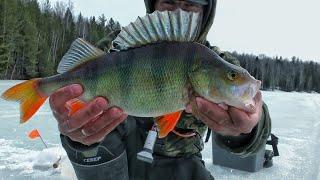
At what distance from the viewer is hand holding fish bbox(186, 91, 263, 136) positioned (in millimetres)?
1867

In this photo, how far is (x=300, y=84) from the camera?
85.2 metres

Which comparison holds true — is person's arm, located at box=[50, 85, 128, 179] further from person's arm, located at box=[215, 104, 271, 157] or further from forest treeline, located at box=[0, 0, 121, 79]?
forest treeline, located at box=[0, 0, 121, 79]

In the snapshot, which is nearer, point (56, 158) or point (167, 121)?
point (167, 121)

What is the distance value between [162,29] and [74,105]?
0.52m

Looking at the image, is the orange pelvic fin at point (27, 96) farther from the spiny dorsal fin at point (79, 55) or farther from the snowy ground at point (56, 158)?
the snowy ground at point (56, 158)

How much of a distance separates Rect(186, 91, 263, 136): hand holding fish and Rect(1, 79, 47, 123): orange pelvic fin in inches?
26.9

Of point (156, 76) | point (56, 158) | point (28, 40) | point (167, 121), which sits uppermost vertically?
point (156, 76)

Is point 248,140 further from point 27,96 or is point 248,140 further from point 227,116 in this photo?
point 27,96

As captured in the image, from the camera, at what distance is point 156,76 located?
1.81m

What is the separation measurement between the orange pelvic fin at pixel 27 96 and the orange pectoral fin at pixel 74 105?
117mm

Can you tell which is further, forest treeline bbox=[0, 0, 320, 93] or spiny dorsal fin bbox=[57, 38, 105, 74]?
forest treeline bbox=[0, 0, 320, 93]

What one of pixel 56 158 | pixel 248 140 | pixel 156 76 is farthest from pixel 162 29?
pixel 56 158

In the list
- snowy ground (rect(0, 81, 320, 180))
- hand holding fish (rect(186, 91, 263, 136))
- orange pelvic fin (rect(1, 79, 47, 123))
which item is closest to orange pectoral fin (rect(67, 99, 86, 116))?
orange pelvic fin (rect(1, 79, 47, 123))

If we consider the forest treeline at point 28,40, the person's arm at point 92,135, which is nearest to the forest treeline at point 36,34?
the forest treeline at point 28,40
